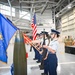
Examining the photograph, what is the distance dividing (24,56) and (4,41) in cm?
53

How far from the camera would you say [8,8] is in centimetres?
2125

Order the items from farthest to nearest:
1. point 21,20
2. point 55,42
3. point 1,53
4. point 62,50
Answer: point 21,20
point 62,50
point 55,42
point 1,53

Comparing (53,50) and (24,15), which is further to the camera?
(24,15)

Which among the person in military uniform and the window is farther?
the window

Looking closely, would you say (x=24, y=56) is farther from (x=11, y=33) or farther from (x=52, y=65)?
(x=52, y=65)

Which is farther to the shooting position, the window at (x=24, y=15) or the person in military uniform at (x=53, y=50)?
the window at (x=24, y=15)

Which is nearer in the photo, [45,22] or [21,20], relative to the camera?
[21,20]

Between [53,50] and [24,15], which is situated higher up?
[24,15]

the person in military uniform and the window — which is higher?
the window

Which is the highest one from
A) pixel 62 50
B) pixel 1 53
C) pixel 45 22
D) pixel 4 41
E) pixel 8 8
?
pixel 8 8

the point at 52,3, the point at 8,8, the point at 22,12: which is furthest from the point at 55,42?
the point at 22,12

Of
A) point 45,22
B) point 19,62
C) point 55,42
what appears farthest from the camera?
point 45,22

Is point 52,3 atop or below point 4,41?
atop

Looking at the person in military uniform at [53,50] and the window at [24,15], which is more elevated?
the window at [24,15]
